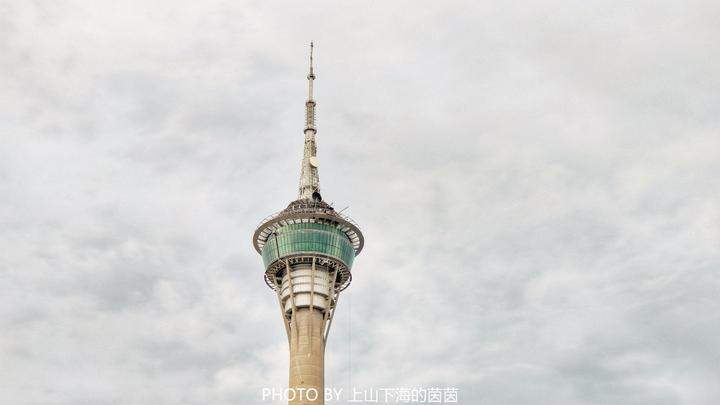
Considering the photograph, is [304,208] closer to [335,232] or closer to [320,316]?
[335,232]

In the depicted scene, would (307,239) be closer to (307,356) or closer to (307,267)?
(307,267)

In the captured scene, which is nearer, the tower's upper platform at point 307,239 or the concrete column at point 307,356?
the concrete column at point 307,356

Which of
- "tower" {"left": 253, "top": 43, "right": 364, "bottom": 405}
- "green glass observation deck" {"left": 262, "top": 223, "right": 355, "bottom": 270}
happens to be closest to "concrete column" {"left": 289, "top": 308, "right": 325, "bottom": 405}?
"tower" {"left": 253, "top": 43, "right": 364, "bottom": 405}

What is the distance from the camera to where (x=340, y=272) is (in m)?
199

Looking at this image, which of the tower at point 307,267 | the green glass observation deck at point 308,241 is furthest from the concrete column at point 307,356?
the green glass observation deck at point 308,241

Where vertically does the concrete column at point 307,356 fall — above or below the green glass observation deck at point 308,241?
below

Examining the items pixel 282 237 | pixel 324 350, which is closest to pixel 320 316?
pixel 324 350

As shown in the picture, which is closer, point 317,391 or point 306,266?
point 317,391

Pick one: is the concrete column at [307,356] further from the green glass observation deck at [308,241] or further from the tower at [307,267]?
the green glass observation deck at [308,241]

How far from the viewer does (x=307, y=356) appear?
186 m

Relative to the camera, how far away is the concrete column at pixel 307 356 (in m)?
183

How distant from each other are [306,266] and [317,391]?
28756mm

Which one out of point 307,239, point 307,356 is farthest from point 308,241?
point 307,356

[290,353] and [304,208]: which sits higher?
[304,208]
